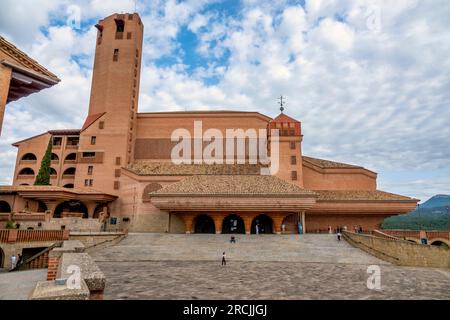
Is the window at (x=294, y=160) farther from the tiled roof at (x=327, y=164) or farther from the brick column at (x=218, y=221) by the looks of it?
the brick column at (x=218, y=221)

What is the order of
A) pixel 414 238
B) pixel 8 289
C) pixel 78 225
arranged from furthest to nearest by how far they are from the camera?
pixel 78 225
pixel 414 238
pixel 8 289

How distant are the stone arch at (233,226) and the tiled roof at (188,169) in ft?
18.2

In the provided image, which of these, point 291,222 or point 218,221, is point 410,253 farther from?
point 218,221

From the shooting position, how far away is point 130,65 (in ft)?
127

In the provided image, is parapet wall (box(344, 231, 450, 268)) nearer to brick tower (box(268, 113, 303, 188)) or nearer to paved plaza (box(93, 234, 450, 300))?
paved plaza (box(93, 234, 450, 300))

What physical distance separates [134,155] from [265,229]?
65.1 ft

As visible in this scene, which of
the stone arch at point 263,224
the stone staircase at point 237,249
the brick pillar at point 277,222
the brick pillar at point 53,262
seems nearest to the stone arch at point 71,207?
the stone staircase at point 237,249

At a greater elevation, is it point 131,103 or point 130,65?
point 130,65

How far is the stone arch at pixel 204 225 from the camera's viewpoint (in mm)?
33287

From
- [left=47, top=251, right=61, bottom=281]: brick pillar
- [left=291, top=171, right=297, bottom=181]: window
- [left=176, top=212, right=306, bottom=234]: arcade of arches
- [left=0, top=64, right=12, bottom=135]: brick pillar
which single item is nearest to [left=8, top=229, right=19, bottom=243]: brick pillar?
[left=0, top=64, right=12, bottom=135]: brick pillar

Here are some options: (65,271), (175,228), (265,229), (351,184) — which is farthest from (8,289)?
(351,184)

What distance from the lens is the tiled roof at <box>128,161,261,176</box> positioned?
34750 millimetres

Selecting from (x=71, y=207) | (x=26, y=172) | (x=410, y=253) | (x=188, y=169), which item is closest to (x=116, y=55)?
(x=188, y=169)
